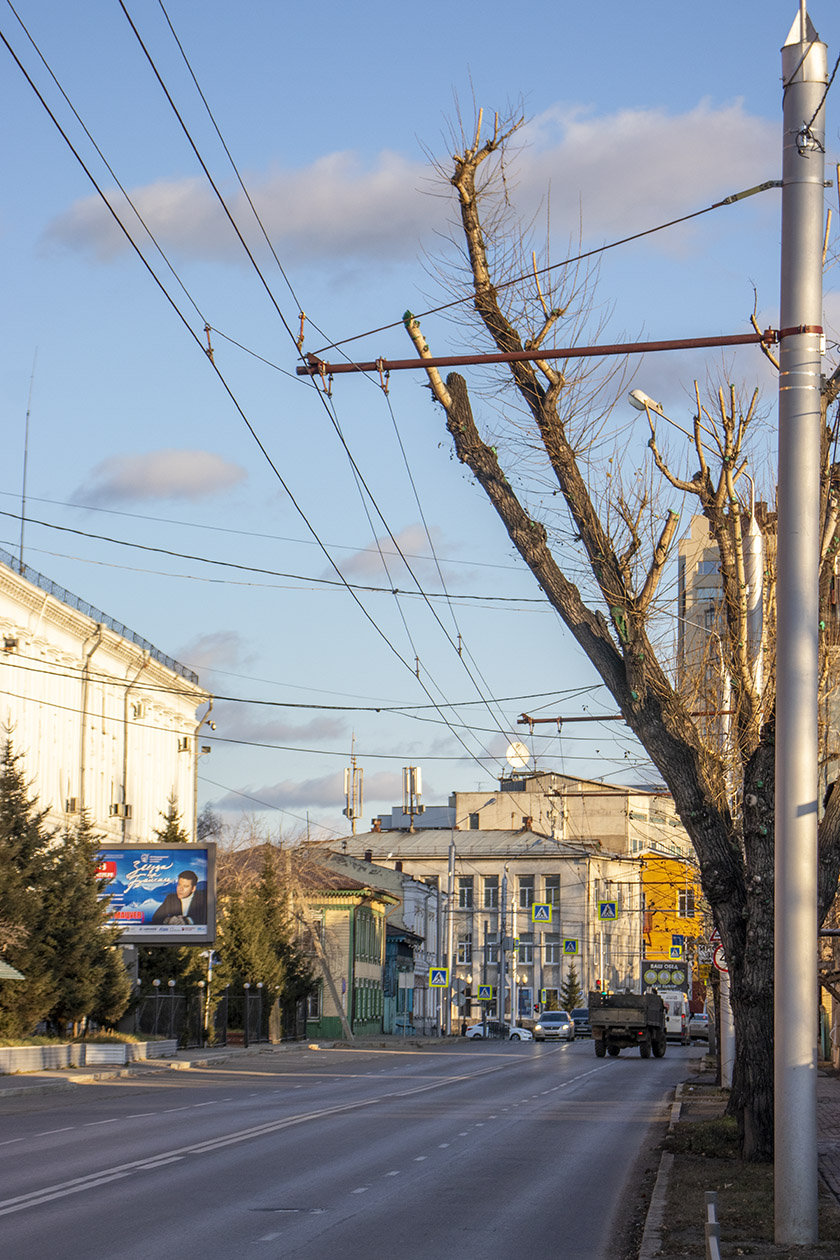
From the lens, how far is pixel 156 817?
184ft

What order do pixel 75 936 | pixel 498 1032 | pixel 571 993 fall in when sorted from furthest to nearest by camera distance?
pixel 571 993 < pixel 498 1032 < pixel 75 936

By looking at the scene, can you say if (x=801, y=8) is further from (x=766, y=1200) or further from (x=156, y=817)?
Answer: (x=156, y=817)

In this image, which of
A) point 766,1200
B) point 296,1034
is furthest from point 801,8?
point 296,1034

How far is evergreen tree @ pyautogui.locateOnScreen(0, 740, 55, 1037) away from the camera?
33625 millimetres

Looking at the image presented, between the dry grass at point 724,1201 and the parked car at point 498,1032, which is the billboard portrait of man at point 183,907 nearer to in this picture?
the dry grass at point 724,1201

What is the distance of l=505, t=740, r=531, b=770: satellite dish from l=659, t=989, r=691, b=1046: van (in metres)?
36.5

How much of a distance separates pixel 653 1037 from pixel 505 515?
4546 centimetres

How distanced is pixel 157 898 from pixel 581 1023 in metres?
50.2

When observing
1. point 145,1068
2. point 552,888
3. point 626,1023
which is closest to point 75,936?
point 145,1068

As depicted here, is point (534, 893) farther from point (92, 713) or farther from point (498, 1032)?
point (92, 713)

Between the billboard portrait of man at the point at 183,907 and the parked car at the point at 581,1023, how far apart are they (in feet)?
157

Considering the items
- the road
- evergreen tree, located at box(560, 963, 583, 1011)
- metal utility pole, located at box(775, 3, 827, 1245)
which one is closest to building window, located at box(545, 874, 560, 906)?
evergreen tree, located at box(560, 963, 583, 1011)

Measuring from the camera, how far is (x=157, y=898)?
140 ft

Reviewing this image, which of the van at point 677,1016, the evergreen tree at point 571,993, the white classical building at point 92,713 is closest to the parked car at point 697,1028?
the van at point 677,1016
